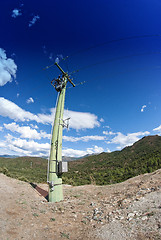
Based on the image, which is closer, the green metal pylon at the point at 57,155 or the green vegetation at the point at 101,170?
the green metal pylon at the point at 57,155

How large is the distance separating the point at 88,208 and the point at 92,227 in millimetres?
2343

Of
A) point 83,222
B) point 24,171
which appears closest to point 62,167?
point 83,222

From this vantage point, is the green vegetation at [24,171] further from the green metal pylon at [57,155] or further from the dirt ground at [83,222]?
the dirt ground at [83,222]

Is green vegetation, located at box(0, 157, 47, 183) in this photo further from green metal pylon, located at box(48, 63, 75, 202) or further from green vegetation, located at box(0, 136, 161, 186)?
green metal pylon, located at box(48, 63, 75, 202)

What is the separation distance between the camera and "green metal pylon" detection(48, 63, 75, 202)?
28.1 ft

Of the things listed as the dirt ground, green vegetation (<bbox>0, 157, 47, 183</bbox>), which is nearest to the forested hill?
green vegetation (<bbox>0, 157, 47, 183</bbox>)

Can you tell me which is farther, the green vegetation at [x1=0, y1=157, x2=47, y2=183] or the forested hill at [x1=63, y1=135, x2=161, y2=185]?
the forested hill at [x1=63, y1=135, x2=161, y2=185]

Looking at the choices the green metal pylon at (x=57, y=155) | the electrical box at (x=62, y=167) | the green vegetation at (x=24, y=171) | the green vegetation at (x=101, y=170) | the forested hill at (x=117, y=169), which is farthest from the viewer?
the forested hill at (x=117, y=169)

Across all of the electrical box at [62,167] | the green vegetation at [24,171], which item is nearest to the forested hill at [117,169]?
the green vegetation at [24,171]

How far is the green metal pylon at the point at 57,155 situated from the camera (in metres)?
8.57

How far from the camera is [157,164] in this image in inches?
1607

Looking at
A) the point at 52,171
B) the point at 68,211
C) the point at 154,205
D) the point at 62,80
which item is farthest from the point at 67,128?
the point at 154,205

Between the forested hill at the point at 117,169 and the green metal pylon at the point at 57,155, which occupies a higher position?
the green metal pylon at the point at 57,155

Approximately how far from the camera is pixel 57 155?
31.0 feet
